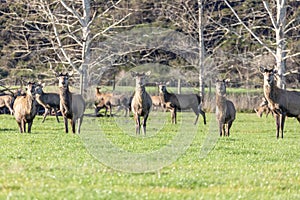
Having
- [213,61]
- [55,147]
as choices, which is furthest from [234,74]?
[55,147]

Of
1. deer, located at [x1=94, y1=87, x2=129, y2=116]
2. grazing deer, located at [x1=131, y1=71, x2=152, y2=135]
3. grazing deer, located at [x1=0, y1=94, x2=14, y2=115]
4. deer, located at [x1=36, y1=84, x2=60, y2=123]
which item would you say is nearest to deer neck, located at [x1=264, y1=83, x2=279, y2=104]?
grazing deer, located at [x1=131, y1=71, x2=152, y2=135]

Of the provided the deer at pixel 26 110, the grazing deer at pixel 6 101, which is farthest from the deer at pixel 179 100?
the deer at pixel 26 110

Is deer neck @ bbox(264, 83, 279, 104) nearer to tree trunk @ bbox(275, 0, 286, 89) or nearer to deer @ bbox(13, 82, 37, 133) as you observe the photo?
deer @ bbox(13, 82, 37, 133)

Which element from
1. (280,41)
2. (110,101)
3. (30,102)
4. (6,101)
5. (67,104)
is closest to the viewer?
(30,102)

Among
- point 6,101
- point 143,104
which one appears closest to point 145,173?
point 143,104

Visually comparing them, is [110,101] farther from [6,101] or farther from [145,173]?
[145,173]

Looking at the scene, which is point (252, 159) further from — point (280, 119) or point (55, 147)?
point (280, 119)

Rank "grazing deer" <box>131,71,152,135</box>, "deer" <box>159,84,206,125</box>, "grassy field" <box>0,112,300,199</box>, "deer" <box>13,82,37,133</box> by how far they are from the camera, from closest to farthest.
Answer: "grassy field" <box>0,112,300,199</box>
"deer" <box>13,82,37,133</box>
"grazing deer" <box>131,71,152,135</box>
"deer" <box>159,84,206,125</box>

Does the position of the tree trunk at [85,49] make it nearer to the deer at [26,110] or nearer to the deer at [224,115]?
the deer at [26,110]

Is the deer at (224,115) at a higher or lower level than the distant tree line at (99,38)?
lower

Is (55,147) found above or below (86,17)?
below

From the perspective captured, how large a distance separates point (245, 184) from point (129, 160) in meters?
3.51

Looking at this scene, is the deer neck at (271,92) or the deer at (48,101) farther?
the deer at (48,101)

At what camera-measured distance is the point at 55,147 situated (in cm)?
1653
